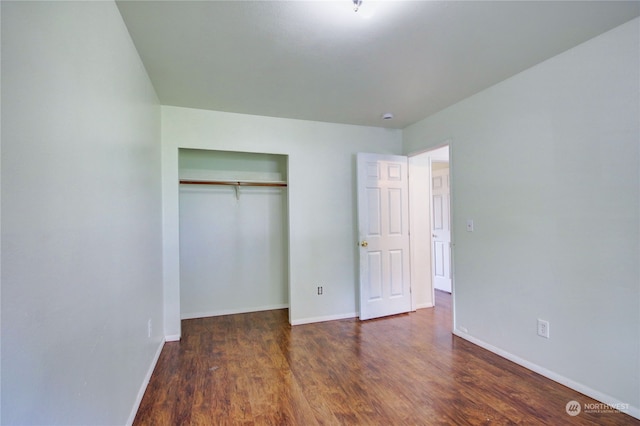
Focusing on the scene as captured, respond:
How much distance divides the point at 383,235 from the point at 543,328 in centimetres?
186

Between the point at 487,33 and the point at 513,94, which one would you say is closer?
the point at 487,33

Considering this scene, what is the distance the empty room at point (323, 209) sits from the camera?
1.05m

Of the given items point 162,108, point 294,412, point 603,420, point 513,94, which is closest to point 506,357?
point 603,420

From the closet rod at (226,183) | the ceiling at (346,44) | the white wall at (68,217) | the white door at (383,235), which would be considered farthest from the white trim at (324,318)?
the ceiling at (346,44)

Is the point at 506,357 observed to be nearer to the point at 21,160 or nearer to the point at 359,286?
the point at 359,286

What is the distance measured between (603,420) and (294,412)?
1929mm

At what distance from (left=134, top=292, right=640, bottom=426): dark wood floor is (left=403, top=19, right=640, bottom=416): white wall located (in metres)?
0.28

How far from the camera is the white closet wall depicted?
3.88m

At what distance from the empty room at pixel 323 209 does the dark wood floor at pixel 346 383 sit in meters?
0.02

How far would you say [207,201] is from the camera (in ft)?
13.0

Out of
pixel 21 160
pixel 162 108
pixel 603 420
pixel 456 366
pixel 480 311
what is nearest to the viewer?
pixel 21 160

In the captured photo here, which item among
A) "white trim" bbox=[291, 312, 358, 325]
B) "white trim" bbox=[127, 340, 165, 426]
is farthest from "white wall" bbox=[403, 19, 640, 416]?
"white trim" bbox=[127, 340, 165, 426]

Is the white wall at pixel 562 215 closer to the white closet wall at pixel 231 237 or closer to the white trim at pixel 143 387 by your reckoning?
the white closet wall at pixel 231 237

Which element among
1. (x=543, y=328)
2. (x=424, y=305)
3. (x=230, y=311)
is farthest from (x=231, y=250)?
(x=543, y=328)
